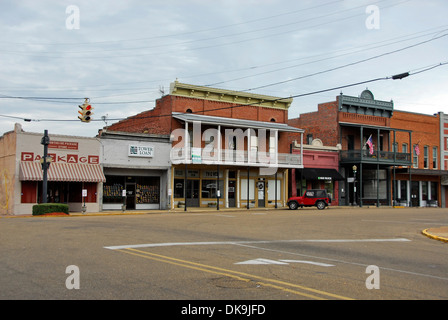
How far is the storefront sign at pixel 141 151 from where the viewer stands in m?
34.7

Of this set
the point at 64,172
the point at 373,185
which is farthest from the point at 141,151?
the point at 373,185

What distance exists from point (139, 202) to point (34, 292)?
2930 cm

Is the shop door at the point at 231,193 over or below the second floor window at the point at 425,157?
below

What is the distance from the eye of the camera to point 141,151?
35125mm

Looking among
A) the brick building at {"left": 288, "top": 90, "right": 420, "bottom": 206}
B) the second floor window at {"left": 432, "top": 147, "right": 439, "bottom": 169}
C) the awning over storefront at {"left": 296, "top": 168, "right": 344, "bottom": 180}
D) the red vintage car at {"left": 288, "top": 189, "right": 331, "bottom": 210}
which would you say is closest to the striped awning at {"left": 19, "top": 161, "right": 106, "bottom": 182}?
the red vintage car at {"left": 288, "top": 189, "right": 331, "bottom": 210}

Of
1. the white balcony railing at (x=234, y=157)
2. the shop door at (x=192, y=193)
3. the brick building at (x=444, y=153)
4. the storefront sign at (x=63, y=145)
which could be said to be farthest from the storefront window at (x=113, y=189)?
the brick building at (x=444, y=153)

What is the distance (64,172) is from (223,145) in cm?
1335

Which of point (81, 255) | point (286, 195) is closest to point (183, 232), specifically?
point (81, 255)

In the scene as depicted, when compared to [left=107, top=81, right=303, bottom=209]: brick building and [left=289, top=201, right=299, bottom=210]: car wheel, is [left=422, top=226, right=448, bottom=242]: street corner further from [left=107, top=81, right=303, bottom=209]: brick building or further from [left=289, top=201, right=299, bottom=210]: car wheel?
[left=289, top=201, right=299, bottom=210]: car wheel

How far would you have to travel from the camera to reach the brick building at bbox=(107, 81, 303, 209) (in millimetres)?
36719

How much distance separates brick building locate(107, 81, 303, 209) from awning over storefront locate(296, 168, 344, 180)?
5.16ft

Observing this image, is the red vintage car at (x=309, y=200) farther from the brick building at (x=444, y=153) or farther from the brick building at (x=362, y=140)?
the brick building at (x=444, y=153)

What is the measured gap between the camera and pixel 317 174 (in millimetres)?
42938

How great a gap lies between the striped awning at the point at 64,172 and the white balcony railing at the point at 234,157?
620 centimetres
